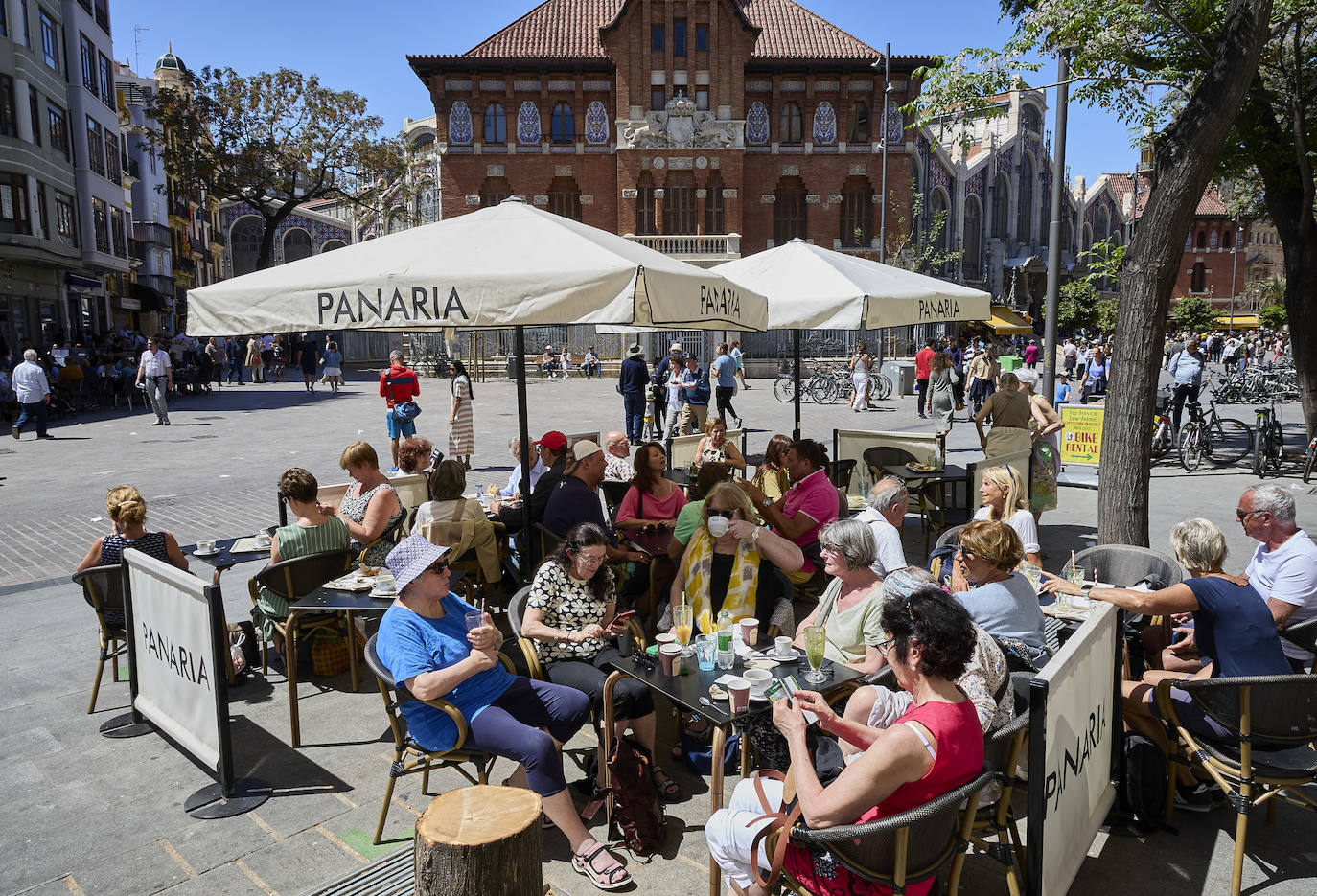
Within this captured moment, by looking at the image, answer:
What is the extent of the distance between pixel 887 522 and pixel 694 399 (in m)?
10.8

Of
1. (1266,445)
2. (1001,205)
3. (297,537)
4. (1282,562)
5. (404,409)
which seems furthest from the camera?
(1001,205)

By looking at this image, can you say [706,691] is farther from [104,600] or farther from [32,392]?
[32,392]

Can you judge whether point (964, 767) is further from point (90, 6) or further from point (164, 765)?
point (90, 6)

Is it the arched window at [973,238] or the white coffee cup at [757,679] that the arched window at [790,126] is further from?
the white coffee cup at [757,679]

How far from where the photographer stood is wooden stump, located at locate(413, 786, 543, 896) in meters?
2.47

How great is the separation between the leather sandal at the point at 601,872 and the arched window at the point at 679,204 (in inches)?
1598

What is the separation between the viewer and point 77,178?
31875mm

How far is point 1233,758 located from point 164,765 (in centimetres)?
494

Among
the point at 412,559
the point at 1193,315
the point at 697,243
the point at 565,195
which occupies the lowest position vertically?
the point at 412,559

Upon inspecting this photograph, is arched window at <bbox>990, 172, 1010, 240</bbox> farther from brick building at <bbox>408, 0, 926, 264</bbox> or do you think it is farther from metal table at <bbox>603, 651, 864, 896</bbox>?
metal table at <bbox>603, 651, 864, 896</bbox>

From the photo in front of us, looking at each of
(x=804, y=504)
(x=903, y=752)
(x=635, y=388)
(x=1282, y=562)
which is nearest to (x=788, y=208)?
(x=635, y=388)

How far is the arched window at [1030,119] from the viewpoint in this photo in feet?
187

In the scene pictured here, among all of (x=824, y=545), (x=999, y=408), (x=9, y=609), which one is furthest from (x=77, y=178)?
(x=824, y=545)

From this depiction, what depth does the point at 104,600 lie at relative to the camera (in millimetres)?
4891
